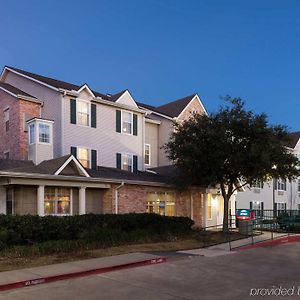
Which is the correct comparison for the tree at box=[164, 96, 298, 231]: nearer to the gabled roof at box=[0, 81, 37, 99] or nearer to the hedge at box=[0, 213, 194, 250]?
the hedge at box=[0, 213, 194, 250]

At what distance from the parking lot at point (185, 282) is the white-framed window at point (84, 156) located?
1485 cm

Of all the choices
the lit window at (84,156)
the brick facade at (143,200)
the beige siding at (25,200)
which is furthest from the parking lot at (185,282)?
the lit window at (84,156)

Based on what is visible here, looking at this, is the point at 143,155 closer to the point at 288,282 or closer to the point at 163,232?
the point at 163,232

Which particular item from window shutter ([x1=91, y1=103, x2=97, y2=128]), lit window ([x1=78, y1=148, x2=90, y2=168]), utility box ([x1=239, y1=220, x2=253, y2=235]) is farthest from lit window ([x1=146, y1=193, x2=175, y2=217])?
window shutter ([x1=91, y1=103, x2=97, y2=128])

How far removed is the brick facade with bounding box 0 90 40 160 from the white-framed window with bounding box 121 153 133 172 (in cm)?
669

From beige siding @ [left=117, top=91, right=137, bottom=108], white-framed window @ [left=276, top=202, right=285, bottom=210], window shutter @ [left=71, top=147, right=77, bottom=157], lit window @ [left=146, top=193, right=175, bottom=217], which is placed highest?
beige siding @ [left=117, top=91, right=137, bottom=108]

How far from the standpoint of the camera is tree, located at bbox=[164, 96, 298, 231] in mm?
25609

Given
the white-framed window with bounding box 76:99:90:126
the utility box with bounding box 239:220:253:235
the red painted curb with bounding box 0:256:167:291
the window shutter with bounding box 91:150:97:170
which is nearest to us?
the red painted curb with bounding box 0:256:167:291

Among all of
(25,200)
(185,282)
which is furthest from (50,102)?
(185,282)

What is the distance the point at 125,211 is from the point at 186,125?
20.0 feet

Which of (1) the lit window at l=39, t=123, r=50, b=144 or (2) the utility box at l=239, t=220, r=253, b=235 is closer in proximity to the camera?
(2) the utility box at l=239, t=220, r=253, b=235

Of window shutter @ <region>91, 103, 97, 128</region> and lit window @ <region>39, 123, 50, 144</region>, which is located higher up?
window shutter @ <region>91, 103, 97, 128</region>

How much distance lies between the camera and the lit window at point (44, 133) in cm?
2783

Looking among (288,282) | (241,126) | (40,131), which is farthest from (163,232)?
(288,282)
